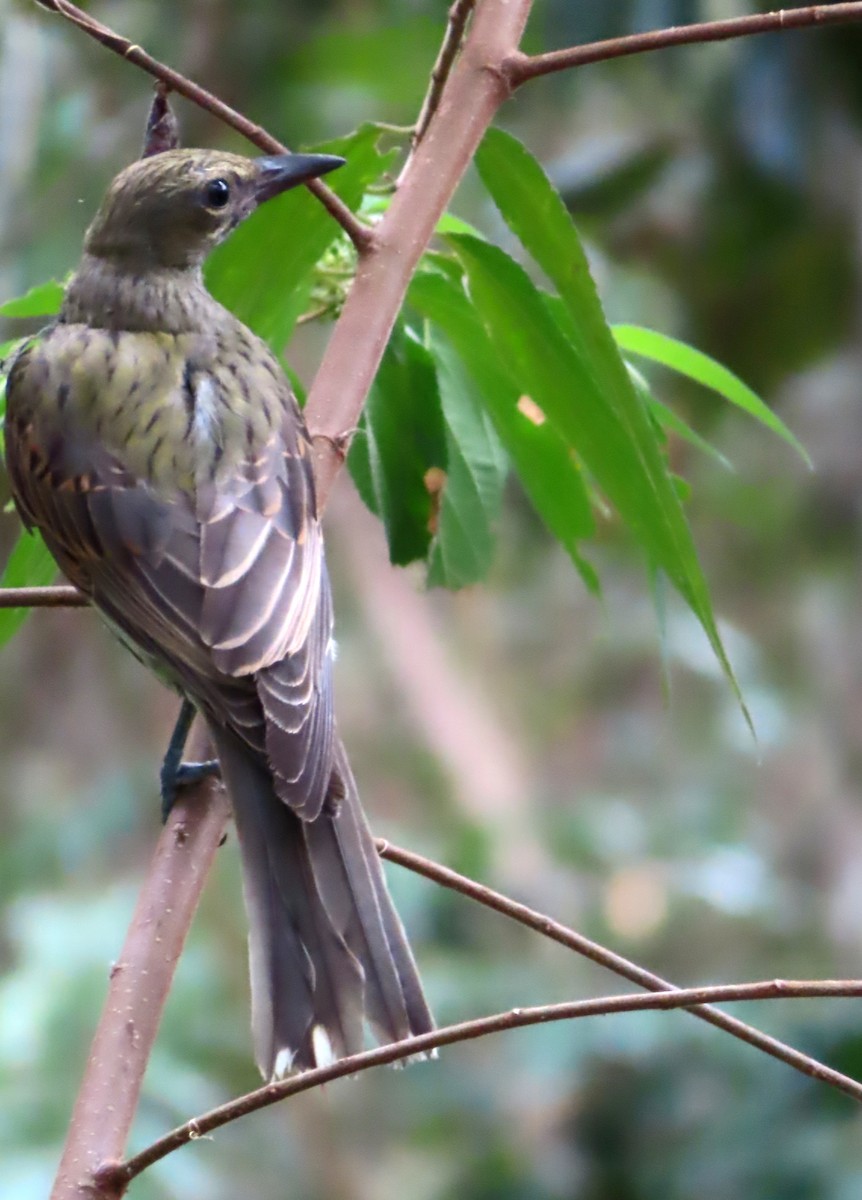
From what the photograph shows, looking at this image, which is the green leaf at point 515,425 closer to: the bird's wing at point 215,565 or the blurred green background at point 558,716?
the bird's wing at point 215,565

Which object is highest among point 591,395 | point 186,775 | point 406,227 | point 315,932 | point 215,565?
point 406,227

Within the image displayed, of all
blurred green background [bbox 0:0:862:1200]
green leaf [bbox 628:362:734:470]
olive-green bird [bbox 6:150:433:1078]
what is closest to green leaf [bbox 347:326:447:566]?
olive-green bird [bbox 6:150:433:1078]

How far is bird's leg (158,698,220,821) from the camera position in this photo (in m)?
1.53

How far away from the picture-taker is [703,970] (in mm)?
4723

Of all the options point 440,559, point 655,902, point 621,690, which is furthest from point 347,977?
point 621,690

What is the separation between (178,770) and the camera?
1578mm

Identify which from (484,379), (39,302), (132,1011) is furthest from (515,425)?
(132,1011)

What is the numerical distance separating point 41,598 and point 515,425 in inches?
26.5

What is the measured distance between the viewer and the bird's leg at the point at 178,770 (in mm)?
1531

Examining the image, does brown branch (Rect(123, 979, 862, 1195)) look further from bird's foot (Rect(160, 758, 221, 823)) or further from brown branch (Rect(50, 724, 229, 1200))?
bird's foot (Rect(160, 758, 221, 823))

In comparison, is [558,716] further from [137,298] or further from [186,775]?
[186,775]

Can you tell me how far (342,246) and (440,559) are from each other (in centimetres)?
39

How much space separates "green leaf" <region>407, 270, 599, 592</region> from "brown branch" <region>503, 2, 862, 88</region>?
362 mm

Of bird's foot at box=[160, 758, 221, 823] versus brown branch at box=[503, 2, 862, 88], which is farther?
bird's foot at box=[160, 758, 221, 823]
